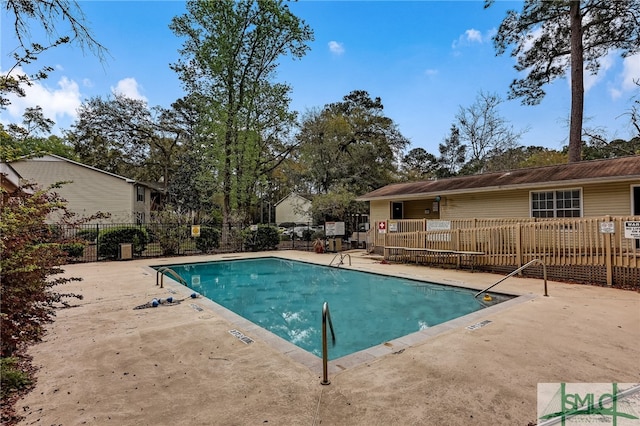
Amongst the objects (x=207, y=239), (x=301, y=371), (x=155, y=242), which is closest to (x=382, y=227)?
(x=207, y=239)

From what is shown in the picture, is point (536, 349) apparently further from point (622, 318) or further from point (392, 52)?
point (392, 52)

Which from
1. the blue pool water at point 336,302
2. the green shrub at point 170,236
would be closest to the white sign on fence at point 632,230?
the blue pool water at point 336,302

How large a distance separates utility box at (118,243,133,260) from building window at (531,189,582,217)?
53.4 ft

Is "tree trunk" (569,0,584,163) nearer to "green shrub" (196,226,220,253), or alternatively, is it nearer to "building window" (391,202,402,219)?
"building window" (391,202,402,219)

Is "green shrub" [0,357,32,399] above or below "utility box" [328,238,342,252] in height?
below

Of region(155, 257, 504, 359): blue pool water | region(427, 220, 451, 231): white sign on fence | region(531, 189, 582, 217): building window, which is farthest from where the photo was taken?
region(427, 220, 451, 231): white sign on fence

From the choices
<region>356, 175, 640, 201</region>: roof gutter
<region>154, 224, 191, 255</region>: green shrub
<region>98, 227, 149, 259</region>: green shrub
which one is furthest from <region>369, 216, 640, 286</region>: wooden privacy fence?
<region>98, 227, 149, 259</region>: green shrub

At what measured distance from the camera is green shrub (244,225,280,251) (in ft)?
58.7

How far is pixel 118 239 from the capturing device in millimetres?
14055

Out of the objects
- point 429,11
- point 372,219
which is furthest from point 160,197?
point 429,11

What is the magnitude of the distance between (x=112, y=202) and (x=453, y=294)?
25164mm

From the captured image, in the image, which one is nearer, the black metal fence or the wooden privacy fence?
the wooden privacy fence

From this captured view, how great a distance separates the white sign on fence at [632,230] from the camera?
23.7 ft

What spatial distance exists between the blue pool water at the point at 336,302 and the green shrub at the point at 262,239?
5494 millimetres
